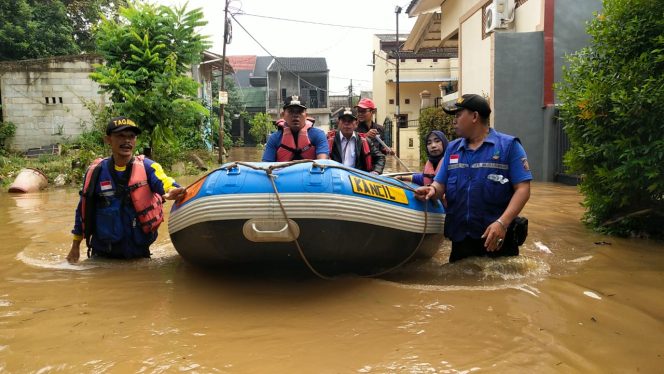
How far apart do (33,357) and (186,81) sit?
26.5 feet

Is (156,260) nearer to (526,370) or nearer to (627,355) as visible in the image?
(526,370)

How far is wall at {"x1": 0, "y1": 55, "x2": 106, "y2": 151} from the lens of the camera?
15.6 meters

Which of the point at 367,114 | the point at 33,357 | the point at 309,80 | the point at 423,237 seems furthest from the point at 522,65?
the point at 309,80

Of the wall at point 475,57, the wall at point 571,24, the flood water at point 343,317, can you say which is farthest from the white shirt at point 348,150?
the wall at point 475,57

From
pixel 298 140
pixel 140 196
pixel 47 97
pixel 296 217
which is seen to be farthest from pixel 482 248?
pixel 47 97

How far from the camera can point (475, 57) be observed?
1300 centimetres

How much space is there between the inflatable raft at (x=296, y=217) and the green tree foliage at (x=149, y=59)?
253 inches

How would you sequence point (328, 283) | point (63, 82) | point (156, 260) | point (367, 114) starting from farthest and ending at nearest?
point (63, 82)
point (367, 114)
point (156, 260)
point (328, 283)

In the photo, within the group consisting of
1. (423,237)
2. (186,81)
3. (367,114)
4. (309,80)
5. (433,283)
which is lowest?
(433,283)

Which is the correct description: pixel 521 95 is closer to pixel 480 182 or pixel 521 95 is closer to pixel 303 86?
pixel 480 182

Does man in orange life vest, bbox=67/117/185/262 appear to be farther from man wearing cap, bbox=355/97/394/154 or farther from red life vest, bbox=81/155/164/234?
man wearing cap, bbox=355/97/394/154

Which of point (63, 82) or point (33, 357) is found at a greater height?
point (63, 82)

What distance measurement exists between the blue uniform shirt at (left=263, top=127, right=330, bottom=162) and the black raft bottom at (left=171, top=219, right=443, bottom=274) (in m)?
1.21

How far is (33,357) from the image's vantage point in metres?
2.50
